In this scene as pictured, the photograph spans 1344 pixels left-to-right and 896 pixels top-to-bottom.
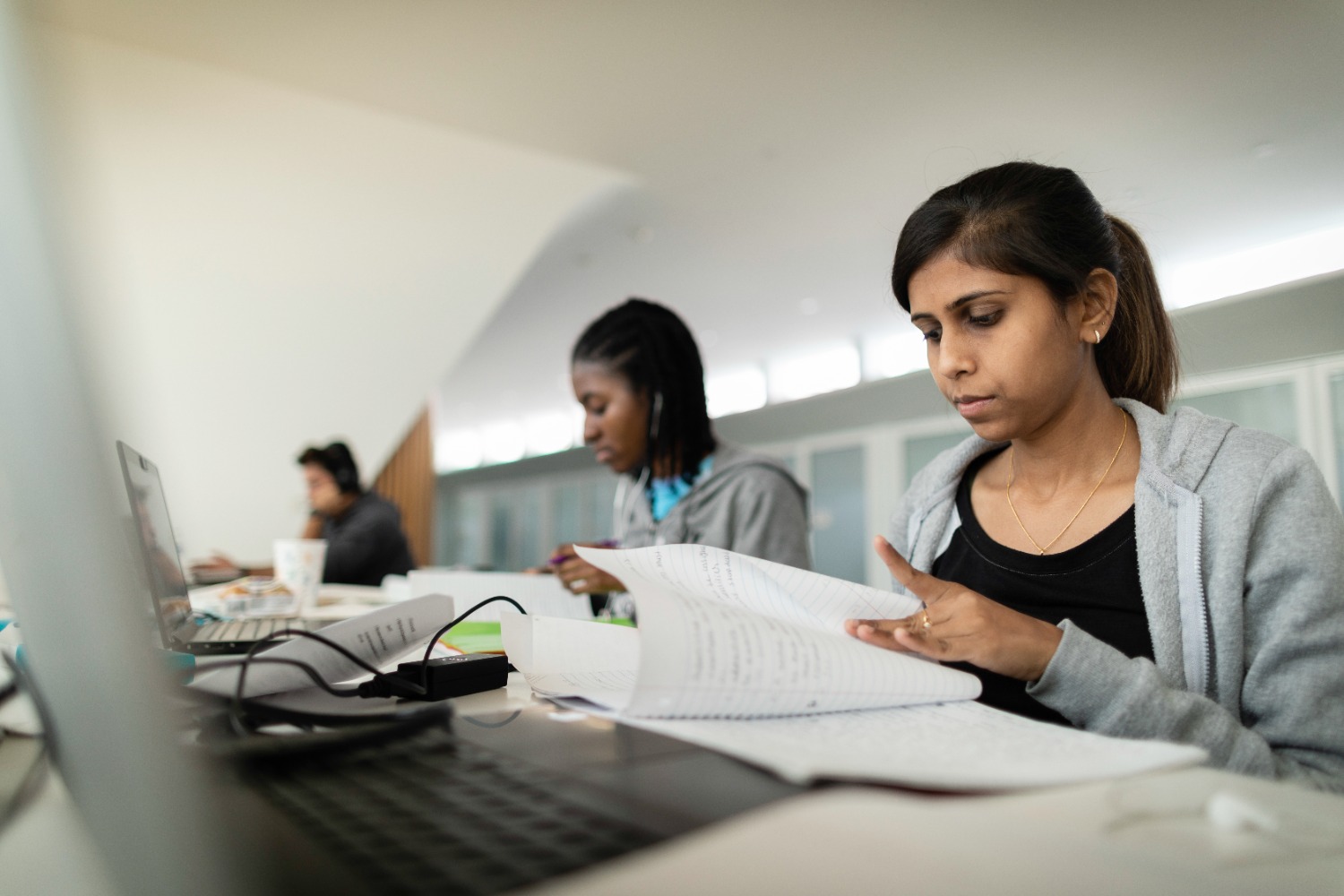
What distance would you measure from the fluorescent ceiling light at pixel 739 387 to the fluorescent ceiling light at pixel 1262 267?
14.7 ft

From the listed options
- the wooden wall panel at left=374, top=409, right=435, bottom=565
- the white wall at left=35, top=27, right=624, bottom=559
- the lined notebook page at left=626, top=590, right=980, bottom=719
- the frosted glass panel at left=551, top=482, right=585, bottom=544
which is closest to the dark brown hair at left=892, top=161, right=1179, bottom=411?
the lined notebook page at left=626, top=590, right=980, bottom=719

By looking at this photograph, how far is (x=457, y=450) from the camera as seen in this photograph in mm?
14305

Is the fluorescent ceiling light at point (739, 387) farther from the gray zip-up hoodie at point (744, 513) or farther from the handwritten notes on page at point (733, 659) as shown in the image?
the handwritten notes on page at point (733, 659)

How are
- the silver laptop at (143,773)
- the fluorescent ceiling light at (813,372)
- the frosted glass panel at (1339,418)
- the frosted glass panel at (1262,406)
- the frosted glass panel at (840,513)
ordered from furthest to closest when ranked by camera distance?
the fluorescent ceiling light at (813,372)
the frosted glass panel at (840,513)
the frosted glass panel at (1262,406)
the frosted glass panel at (1339,418)
the silver laptop at (143,773)

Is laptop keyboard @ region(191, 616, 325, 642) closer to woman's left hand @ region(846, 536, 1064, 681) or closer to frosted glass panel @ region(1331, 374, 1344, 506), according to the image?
woman's left hand @ region(846, 536, 1064, 681)

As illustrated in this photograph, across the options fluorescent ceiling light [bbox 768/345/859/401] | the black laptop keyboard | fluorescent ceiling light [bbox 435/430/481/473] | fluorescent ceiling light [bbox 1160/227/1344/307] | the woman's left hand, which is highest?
fluorescent ceiling light [bbox 1160/227/1344/307]

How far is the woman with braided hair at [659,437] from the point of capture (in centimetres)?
154

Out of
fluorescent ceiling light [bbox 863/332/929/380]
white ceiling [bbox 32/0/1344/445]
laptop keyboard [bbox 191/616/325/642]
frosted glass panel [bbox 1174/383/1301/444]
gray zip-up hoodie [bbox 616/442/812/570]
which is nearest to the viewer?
laptop keyboard [bbox 191/616/325/642]

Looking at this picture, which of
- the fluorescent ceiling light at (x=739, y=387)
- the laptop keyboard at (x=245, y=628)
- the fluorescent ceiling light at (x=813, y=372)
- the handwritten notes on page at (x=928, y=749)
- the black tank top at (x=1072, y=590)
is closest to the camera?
the handwritten notes on page at (x=928, y=749)

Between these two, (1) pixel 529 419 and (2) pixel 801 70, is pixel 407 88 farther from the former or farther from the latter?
(1) pixel 529 419

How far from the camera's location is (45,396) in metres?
0.23

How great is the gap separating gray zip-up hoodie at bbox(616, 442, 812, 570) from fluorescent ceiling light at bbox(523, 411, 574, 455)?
382 inches

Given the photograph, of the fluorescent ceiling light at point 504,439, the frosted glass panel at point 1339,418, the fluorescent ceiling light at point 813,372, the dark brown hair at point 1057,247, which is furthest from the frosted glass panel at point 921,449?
the fluorescent ceiling light at point 504,439

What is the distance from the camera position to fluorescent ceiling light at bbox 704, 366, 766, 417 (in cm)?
898
